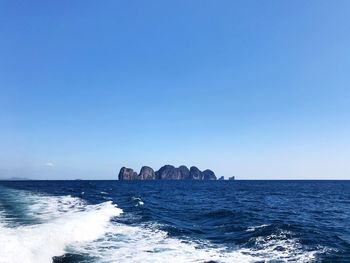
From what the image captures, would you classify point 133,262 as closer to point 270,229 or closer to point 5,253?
point 5,253

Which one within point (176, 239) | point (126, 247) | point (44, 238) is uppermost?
point (44, 238)

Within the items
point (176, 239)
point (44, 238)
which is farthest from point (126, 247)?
point (44, 238)

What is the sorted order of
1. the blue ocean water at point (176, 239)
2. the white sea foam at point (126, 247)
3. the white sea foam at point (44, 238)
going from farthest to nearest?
the blue ocean water at point (176, 239), the white sea foam at point (126, 247), the white sea foam at point (44, 238)

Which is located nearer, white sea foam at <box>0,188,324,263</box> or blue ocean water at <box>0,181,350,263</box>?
white sea foam at <box>0,188,324,263</box>

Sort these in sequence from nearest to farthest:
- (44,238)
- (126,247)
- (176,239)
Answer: (44,238), (126,247), (176,239)

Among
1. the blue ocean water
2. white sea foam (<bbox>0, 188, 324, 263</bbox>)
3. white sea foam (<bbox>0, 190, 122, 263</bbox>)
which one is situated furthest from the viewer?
the blue ocean water

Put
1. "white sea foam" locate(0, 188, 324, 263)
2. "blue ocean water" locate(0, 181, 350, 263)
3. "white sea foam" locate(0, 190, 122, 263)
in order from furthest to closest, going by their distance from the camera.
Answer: "blue ocean water" locate(0, 181, 350, 263) → "white sea foam" locate(0, 188, 324, 263) → "white sea foam" locate(0, 190, 122, 263)

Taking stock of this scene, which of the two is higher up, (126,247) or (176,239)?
(176,239)

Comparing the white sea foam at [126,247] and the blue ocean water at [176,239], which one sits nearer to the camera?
the white sea foam at [126,247]

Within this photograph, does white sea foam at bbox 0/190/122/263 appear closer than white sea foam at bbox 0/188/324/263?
Yes

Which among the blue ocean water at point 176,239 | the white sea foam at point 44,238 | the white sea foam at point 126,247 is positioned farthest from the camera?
the blue ocean water at point 176,239

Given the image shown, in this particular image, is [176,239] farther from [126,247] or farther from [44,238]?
[44,238]

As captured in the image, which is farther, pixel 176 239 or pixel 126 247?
pixel 176 239

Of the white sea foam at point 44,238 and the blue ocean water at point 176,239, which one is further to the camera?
the blue ocean water at point 176,239
